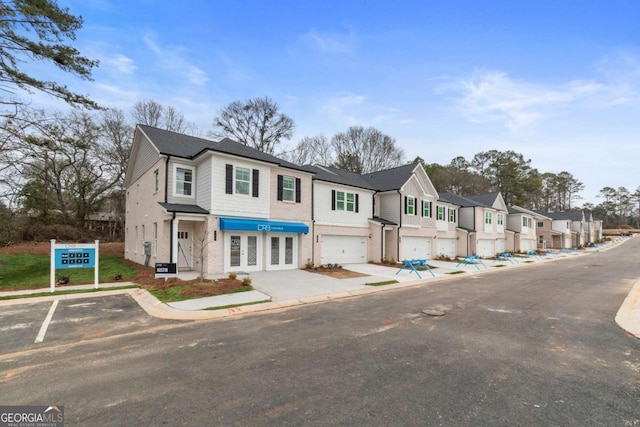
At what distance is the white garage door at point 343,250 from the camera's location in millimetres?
20250

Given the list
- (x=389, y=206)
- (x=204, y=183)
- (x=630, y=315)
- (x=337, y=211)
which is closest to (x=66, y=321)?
(x=204, y=183)

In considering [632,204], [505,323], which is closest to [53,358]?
[505,323]

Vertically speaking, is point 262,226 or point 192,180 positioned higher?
point 192,180

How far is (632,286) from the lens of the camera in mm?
13562

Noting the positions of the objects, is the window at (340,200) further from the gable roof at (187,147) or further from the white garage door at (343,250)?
the gable roof at (187,147)

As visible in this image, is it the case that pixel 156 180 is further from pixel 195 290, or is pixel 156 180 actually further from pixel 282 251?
pixel 195 290

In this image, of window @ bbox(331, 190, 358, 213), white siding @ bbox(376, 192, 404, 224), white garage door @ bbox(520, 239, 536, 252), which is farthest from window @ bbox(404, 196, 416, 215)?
white garage door @ bbox(520, 239, 536, 252)

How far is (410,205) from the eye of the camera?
24.4 metres

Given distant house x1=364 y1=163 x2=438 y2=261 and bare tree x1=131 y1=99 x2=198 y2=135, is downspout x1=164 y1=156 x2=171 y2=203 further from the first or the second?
bare tree x1=131 y1=99 x2=198 y2=135

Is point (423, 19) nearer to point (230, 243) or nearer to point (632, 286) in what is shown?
point (230, 243)

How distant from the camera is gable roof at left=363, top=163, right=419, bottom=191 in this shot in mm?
23938

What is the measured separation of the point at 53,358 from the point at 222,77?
1577 cm

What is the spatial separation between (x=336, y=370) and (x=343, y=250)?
16.5m

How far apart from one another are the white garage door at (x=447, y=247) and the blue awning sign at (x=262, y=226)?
16763mm
